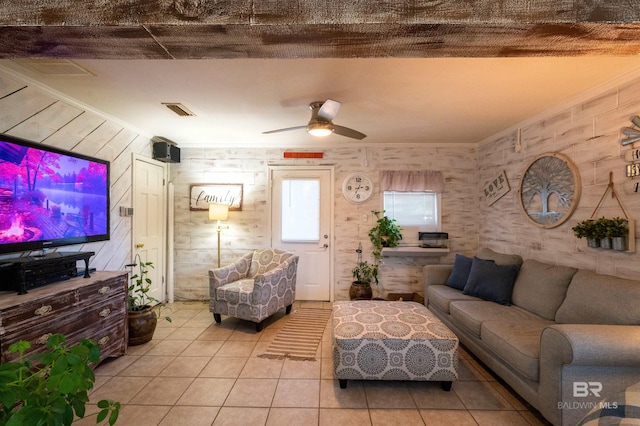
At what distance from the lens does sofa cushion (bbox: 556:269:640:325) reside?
1.92 metres

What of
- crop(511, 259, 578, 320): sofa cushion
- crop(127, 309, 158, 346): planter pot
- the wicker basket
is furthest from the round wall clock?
crop(127, 309, 158, 346): planter pot

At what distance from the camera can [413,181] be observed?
439 cm

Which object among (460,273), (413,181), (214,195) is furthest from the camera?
(214,195)

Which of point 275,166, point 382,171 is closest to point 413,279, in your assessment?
point 382,171

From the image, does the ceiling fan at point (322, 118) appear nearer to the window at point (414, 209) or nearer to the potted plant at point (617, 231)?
the window at point (414, 209)

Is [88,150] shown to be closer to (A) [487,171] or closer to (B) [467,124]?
A: (B) [467,124]

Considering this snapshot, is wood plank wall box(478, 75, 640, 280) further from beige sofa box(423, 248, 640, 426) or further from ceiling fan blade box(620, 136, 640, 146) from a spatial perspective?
beige sofa box(423, 248, 640, 426)

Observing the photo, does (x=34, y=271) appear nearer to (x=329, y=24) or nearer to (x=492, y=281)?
(x=329, y=24)

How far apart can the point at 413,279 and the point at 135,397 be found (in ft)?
11.7

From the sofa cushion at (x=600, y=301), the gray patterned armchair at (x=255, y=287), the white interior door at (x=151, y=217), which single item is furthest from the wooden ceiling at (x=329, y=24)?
the white interior door at (x=151, y=217)

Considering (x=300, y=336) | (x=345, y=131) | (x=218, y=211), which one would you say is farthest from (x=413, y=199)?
(x=218, y=211)

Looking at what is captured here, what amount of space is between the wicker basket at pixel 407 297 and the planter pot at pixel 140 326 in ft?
9.77

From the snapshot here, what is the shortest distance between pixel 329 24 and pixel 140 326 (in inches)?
126

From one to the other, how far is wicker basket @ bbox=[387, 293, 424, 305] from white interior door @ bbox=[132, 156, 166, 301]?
331 centimetres
